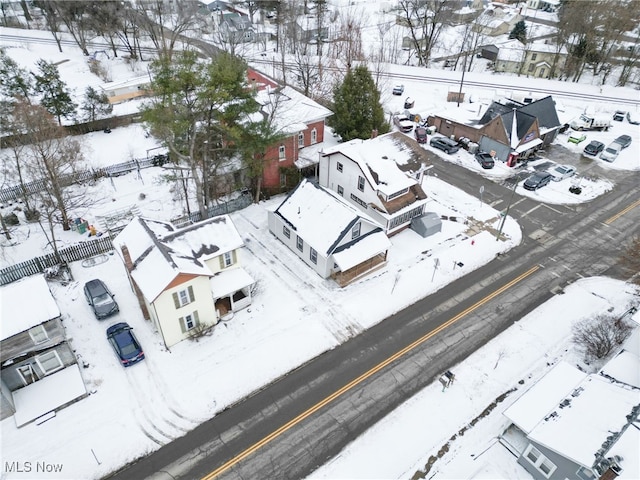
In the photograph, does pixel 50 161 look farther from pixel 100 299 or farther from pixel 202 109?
pixel 202 109

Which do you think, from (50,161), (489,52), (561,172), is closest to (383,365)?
(50,161)

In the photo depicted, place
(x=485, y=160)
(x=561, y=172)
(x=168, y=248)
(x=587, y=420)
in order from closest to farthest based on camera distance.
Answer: (x=587, y=420)
(x=168, y=248)
(x=561, y=172)
(x=485, y=160)

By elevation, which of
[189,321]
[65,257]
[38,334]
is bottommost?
[189,321]

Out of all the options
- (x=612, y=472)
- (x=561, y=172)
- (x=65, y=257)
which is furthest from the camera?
(x=561, y=172)

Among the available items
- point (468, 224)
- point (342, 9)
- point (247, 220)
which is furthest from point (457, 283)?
point (342, 9)

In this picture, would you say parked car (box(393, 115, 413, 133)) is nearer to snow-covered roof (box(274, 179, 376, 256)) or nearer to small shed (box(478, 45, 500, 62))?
snow-covered roof (box(274, 179, 376, 256))

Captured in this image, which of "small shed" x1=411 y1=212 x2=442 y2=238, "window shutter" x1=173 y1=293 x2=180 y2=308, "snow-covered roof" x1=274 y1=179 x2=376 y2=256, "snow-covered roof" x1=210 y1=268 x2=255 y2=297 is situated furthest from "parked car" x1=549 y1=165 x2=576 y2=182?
"window shutter" x1=173 y1=293 x2=180 y2=308

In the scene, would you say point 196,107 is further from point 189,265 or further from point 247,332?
point 247,332
